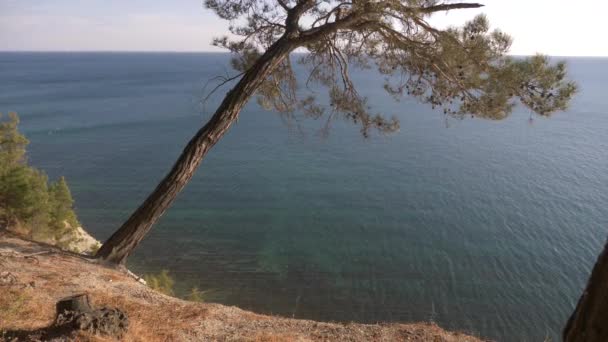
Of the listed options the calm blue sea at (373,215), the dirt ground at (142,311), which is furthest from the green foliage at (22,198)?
the dirt ground at (142,311)

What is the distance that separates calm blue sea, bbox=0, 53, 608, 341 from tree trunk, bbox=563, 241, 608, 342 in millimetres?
4951

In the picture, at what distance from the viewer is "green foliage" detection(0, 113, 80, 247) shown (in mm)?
11250

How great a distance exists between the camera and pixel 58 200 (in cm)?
1370

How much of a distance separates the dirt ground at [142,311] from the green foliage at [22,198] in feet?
22.7

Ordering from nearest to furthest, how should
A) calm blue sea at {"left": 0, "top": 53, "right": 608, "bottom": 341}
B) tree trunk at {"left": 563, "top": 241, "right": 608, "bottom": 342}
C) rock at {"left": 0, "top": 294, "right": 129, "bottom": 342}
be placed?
tree trunk at {"left": 563, "top": 241, "right": 608, "bottom": 342} → rock at {"left": 0, "top": 294, "right": 129, "bottom": 342} → calm blue sea at {"left": 0, "top": 53, "right": 608, "bottom": 341}

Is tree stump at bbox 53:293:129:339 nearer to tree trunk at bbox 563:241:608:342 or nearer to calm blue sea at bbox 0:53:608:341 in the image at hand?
tree trunk at bbox 563:241:608:342

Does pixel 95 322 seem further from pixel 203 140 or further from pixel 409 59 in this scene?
pixel 409 59

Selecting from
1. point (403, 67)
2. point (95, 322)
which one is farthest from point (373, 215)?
point (95, 322)

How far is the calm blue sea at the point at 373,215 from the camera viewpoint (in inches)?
545

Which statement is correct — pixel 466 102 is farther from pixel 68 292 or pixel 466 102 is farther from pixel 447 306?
pixel 447 306

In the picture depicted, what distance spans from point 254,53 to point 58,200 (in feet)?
35.9

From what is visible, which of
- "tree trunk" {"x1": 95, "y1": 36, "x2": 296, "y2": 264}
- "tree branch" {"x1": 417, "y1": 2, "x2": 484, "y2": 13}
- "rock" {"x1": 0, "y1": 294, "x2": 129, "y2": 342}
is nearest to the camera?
"rock" {"x1": 0, "y1": 294, "x2": 129, "y2": 342}

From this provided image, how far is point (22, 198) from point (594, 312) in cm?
1349

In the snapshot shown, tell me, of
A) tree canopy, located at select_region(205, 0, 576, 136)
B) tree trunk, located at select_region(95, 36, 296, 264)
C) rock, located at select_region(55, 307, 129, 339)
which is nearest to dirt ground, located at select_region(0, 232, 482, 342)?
rock, located at select_region(55, 307, 129, 339)
